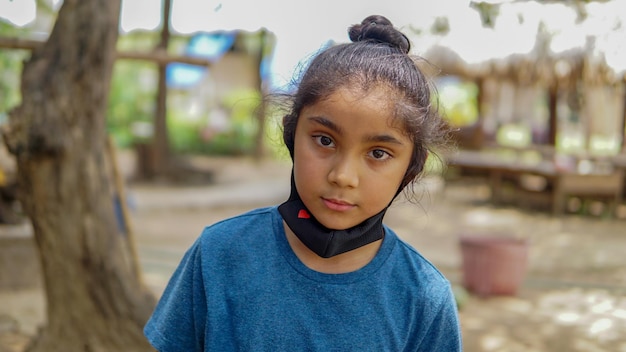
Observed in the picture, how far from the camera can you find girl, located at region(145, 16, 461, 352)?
132 cm

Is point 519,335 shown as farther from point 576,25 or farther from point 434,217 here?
point 434,217

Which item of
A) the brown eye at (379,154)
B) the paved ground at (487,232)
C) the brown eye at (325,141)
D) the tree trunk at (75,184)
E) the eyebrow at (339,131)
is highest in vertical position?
the eyebrow at (339,131)

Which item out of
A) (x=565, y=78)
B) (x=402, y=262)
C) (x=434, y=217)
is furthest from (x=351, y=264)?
(x=565, y=78)

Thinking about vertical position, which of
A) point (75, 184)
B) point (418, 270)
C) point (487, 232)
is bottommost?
point (487, 232)

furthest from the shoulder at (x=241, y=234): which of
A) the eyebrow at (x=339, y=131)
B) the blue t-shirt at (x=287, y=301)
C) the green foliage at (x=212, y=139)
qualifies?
the green foliage at (x=212, y=139)

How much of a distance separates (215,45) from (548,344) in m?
15.3

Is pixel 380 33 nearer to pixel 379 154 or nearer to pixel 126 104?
pixel 379 154

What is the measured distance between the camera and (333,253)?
1.36 metres

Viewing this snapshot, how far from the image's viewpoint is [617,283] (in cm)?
674

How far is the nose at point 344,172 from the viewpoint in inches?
50.9

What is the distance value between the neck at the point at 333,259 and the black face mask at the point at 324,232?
2 centimetres

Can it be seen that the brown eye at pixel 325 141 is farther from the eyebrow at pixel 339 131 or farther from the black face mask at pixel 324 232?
the black face mask at pixel 324 232

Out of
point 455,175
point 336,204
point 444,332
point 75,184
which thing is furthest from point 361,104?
point 455,175

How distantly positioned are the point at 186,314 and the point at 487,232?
8695 mm
